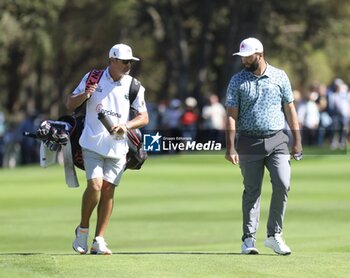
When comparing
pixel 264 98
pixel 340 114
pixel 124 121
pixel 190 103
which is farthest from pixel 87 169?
pixel 190 103

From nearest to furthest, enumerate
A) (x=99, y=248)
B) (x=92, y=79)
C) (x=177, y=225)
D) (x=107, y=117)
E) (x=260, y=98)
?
(x=107, y=117) → (x=92, y=79) → (x=99, y=248) → (x=260, y=98) → (x=177, y=225)

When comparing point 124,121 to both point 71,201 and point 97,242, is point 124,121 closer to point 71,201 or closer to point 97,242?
point 97,242

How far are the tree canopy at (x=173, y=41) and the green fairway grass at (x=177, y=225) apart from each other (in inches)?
688

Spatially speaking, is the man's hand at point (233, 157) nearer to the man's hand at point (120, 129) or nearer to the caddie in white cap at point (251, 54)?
the caddie in white cap at point (251, 54)

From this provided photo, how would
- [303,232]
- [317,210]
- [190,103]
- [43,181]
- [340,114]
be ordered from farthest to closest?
[190,103]
[340,114]
[43,181]
[317,210]
[303,232]

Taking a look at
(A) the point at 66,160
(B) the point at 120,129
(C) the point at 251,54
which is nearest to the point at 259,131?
(C) the point at 251,54

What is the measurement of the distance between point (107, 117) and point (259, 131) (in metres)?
1.68

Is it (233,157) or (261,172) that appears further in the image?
(261,172)

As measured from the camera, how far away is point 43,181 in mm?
29062

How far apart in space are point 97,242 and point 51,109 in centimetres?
4960

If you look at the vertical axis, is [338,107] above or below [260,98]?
below

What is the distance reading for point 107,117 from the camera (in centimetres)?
1181

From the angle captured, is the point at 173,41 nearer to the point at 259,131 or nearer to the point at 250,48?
the point at 259,131

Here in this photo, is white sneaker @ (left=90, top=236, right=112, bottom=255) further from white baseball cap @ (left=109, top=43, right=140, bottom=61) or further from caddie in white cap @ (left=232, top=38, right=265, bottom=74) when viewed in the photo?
caddie in white cap @ (left=232, top=38, right=265, bottom=74)
